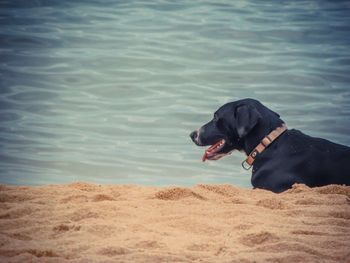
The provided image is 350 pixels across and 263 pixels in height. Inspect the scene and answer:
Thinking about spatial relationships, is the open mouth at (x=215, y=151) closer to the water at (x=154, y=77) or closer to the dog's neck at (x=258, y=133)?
the dog's neck at (x=258, y=133)

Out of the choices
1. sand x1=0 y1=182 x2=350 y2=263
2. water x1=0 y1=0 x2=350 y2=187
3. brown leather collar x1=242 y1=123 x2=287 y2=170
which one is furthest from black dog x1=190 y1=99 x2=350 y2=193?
water x1=0 y1=0 x2=350 y2=187

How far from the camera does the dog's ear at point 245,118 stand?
6270 millimetres

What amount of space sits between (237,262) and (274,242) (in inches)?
16.8

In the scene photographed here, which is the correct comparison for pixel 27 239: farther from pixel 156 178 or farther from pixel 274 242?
pixel 156 178

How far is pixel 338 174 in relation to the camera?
5.94 m

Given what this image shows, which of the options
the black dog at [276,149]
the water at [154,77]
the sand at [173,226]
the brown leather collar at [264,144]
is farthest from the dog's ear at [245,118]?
the water at [154,77]

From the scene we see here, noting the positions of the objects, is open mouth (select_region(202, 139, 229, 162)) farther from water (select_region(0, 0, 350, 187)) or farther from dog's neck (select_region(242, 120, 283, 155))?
water (select_region(0, 0, 350, 187))

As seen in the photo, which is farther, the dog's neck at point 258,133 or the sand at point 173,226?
the dog's neck at point 258,133

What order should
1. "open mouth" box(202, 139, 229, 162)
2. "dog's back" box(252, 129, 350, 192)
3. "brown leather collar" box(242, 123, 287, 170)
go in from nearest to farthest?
"dog's back" box(252, 129, 350, 192) < "brown leather collar" box(242, 123, 287, 170) < "open mouth" box(202, 139, 229, 162)

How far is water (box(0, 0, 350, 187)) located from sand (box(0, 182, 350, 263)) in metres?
9.61

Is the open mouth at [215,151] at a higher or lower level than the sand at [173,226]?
lower

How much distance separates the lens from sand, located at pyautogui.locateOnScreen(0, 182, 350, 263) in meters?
2.93

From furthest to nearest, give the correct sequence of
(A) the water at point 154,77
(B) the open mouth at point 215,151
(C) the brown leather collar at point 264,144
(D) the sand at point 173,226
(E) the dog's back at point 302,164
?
(A) the water at point 154,77, (B) the open mouth at point 215,151, (C) the brown leather collar at point 264,144, (E) the dog's back at point 302,164, (D) the sand at point 173,226

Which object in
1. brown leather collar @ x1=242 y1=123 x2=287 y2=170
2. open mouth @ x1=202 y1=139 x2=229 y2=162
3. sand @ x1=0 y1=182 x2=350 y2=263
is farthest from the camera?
open mouth @ x1=202 y1=139 x2=229 y2=162
